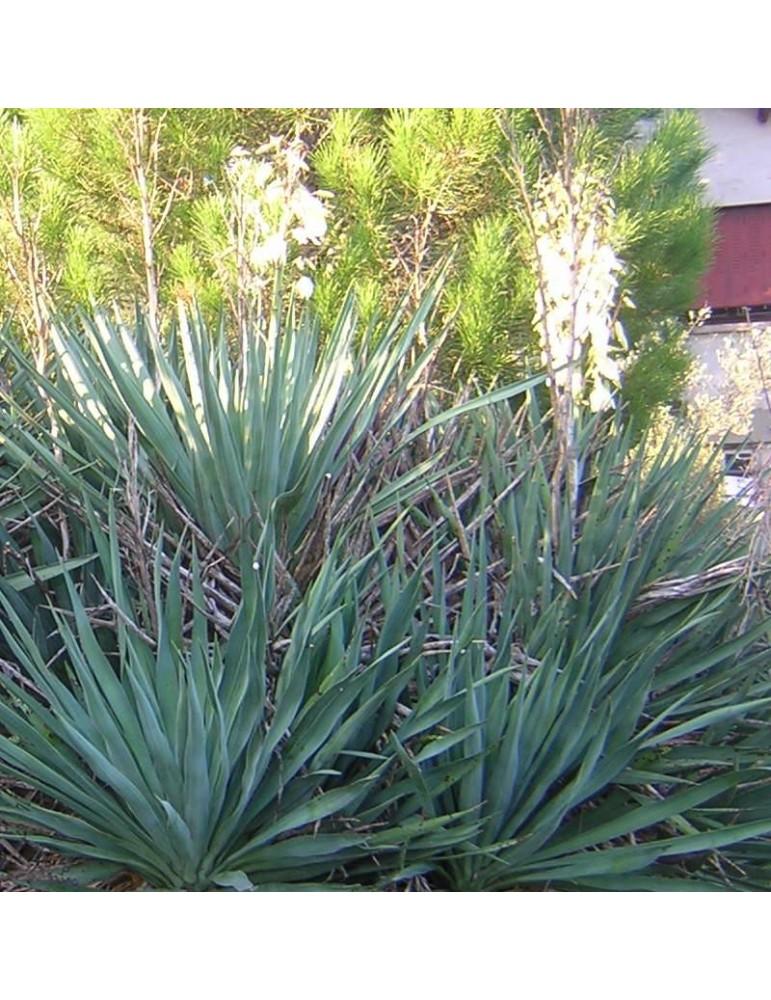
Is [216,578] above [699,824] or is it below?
above

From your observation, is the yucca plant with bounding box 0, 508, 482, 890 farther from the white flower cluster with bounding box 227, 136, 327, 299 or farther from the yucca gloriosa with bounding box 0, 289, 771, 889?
the white flower cluster with bounding box 227, 136, 327, 299

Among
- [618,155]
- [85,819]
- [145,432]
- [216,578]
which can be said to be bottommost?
[85,819]

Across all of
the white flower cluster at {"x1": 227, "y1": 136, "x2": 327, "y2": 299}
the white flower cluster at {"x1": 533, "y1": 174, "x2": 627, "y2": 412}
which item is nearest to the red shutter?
the white flower cluster at {"x1": 533, "y1": 174, "x2": 627, "y2": 412}

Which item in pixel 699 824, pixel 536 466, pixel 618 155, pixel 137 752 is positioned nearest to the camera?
pixel 137 752

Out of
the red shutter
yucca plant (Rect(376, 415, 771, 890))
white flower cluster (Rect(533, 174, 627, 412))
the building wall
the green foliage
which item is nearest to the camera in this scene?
yucca plant (Rect(376, 415, 771, 890))

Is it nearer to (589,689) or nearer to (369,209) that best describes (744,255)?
(369,209)

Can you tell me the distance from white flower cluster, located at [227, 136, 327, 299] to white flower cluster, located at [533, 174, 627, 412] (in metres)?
0.73

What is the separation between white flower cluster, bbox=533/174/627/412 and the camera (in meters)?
2.74

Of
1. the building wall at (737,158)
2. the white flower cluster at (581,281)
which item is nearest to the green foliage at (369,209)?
the building wall at (737,158)

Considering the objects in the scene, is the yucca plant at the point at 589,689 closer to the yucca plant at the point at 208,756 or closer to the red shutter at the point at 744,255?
the yucca plant at the point at 208,756

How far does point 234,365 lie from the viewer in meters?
2.76

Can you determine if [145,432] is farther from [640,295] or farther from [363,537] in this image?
[640,295]
